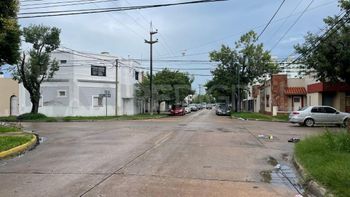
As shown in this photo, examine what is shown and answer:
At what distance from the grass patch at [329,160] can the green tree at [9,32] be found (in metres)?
12.9

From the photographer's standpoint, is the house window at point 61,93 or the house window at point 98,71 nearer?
the house window at point 61,93

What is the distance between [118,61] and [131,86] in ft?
18.6

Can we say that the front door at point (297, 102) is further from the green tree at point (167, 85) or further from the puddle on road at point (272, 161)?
the puddle on road at point (272, 161)

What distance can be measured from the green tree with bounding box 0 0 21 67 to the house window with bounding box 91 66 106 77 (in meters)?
28.1

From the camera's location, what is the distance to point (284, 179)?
35.5ft

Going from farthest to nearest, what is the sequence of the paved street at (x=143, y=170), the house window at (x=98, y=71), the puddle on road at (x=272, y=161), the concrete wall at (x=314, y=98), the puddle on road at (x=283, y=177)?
the house window at (x=98, y=71) < the concrete wall at (x=314, y=98) < the puddle on road at (x=272, y=161) < the puddle on road at (x=283, y=177) < the paved street at (x=143, y=170)

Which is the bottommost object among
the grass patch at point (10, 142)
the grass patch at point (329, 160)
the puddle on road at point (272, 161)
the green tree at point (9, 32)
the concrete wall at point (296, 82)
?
the puddle on road at point (272, 161)

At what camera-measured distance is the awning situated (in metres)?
49.9

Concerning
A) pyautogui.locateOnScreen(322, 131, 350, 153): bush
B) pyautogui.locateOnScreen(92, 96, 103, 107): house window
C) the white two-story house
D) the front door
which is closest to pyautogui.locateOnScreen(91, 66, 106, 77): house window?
the white two-story house

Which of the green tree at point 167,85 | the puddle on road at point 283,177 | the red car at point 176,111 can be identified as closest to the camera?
the puddle on road at point 283,177

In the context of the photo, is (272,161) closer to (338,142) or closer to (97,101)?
(338,142)

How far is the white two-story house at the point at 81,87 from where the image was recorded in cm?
5144

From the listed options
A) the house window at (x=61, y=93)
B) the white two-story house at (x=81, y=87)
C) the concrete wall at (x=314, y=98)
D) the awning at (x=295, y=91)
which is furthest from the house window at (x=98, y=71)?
the concrete wall at (x=314, y=98)

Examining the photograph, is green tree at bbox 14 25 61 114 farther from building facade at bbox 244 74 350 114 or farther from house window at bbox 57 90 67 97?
building facade at bbox 244 74 350 114
